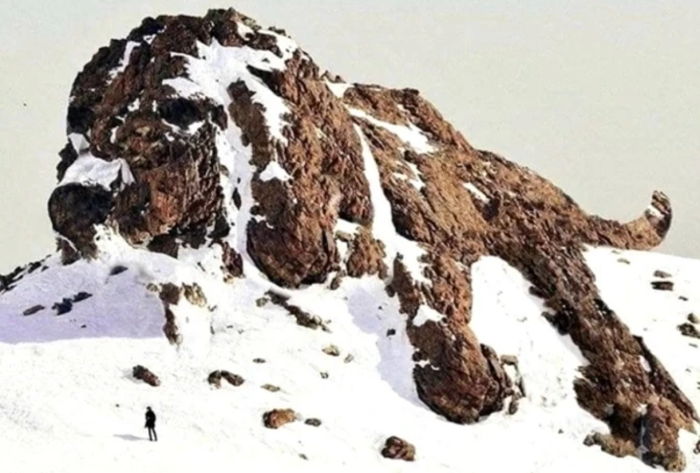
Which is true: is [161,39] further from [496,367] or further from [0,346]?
[496,367]

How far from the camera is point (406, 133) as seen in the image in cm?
6975

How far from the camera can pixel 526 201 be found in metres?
68.2

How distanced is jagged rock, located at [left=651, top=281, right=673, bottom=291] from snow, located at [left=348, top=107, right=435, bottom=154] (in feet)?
68.2

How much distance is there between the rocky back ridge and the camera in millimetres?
48719

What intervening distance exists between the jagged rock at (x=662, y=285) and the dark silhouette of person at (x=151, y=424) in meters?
41.0

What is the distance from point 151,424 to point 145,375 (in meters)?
5.84

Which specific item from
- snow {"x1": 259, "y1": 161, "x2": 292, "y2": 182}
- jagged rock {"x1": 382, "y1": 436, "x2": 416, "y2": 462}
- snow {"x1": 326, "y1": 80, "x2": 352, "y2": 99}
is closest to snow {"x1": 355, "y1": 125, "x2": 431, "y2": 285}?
snow {"x1": 259, "y1": 161, "x2": 292, "y2": 182}

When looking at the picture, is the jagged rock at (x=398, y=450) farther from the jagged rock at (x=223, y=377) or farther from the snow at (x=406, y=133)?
the snow at (x=406, y=133)

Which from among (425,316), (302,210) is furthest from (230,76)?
(425,316)

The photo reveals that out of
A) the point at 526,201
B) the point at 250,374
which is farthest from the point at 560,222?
the point at 250,374

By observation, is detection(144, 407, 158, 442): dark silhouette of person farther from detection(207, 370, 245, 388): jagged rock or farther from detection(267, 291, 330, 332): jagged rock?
detection(267, 291, 330, 332): jagged rock

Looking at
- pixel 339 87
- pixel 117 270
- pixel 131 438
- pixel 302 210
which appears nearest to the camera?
pixel 131 438

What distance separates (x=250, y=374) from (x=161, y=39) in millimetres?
28536

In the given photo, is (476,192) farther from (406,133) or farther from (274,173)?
(274,173)
